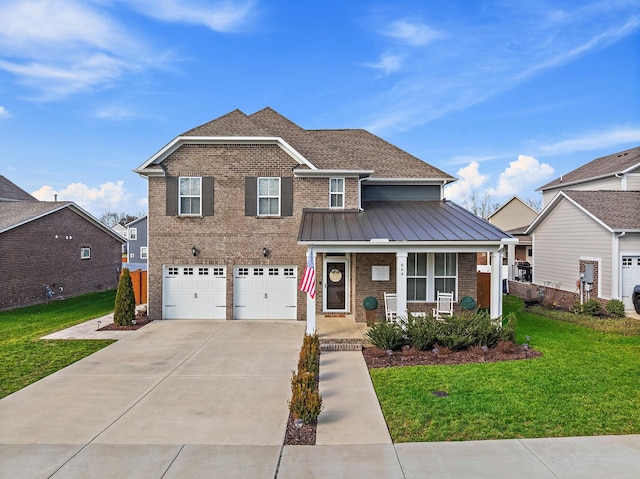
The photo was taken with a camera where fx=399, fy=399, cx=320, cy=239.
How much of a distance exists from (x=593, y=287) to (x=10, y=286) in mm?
25840

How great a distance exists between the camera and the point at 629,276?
16359 millimetres

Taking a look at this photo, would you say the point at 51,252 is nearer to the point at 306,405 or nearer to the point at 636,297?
the point at 306,405

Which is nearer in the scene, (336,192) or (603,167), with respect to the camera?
(336,192)

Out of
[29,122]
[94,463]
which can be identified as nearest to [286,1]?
[94,463]

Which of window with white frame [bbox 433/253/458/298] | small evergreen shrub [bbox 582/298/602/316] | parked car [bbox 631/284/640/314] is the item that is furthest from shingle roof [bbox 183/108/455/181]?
parked car [bbox 631/284/640/314]

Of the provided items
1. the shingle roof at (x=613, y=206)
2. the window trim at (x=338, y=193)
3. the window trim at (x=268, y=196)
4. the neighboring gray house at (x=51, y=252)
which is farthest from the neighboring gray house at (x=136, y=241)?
the shingle roof at (x=613, y=206)

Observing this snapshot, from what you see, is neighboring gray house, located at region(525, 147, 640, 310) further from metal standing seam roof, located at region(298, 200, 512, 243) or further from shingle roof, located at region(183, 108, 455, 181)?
shingle roof, located at region(183, 108, 455, 181)

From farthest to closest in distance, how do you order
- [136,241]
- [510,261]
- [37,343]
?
[136,241] < [510,261] < [37,343]

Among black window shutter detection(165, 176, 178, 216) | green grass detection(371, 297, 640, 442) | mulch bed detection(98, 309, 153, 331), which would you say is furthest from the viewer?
black window shutter detection(165, 176, 178, 216)

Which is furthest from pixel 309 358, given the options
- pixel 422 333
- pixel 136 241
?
pixel 136 241

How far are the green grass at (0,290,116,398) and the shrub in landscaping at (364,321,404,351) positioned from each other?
739 cm

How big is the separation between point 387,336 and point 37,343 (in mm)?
9794

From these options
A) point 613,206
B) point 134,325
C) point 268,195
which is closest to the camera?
point 134,325

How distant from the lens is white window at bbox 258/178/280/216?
14430 millimetres
